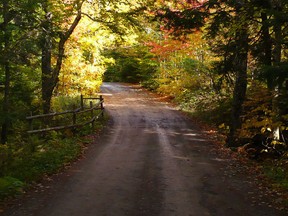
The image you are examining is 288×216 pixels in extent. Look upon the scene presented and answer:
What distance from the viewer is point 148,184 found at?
9.23 m

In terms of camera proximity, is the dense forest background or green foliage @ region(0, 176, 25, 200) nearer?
green foliage @ region(0, 176, 25, 200)

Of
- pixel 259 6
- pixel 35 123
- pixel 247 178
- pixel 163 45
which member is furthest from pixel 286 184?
pixel 163 45

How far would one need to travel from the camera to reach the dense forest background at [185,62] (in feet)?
36.2

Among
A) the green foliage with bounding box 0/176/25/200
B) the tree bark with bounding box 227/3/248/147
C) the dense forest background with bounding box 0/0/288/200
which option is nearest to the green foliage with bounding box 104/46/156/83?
the dense forest background with bounding box 0/0/288/200

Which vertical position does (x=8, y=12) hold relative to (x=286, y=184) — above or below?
above

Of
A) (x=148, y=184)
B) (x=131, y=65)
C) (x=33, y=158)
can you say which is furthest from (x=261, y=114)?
(x=131, y=65)

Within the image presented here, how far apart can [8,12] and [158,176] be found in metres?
7.85

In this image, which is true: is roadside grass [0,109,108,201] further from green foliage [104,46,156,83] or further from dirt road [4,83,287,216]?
green foliage [104,46,156,83]

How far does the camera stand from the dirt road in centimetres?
743

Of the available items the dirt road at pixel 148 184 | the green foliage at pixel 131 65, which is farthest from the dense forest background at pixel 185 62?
the green foliage at pixel 131 65

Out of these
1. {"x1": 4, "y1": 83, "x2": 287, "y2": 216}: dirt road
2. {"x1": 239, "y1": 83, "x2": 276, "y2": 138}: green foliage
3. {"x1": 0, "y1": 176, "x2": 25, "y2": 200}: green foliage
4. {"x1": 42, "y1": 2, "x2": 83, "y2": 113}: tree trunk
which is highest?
{"x1": 42, "y1": 2, "x2": 83, "y2": 113}: tree trunk

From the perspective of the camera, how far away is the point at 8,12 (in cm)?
1234

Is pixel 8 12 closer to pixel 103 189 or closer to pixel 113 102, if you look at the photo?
pixel 103 189

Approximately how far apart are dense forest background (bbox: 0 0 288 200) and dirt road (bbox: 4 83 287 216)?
133cm
